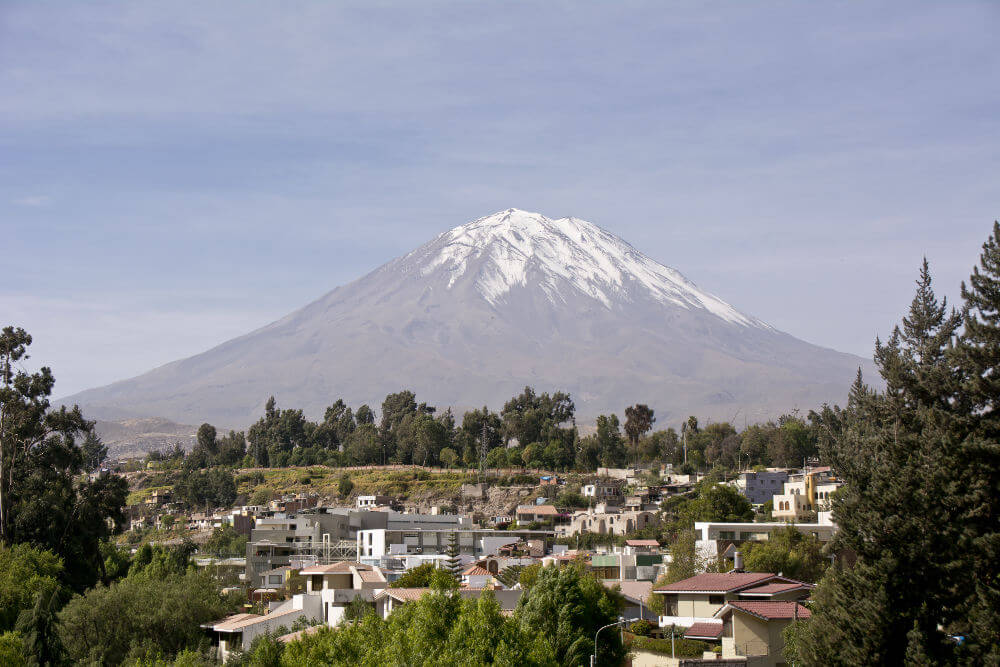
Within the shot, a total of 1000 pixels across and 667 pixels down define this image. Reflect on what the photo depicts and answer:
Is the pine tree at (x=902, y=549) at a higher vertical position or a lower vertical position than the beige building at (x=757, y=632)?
higher

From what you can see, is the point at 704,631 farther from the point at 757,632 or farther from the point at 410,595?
the point at 410,595

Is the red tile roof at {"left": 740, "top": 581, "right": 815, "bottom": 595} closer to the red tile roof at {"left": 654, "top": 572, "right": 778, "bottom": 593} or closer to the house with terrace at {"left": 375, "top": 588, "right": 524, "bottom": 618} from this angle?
the red tile roof at {"left": 654, "top": 572, "right": 778, "bottom": 593}

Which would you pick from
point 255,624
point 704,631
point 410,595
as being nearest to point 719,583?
point 704,631

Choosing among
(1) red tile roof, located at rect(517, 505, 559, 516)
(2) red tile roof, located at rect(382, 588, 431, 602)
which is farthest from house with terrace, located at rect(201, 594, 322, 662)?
(1) red tile roof, located at rect(517, 505, 559, 516)

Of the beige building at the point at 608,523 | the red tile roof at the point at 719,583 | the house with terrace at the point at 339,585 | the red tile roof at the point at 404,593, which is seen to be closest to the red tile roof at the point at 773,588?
the red tile roof at the point at 719,583

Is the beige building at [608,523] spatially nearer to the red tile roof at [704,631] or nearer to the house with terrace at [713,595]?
the house with terrace at [713,595]

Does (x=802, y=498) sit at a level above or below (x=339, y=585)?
above

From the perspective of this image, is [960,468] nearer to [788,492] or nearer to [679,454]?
[788,492]

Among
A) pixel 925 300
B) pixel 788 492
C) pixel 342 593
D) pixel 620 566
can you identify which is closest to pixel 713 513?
pixel 788 492

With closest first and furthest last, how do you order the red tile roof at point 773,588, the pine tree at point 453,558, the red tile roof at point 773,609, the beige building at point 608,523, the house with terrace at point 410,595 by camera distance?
the red tile roof at point 773,609
the red tile roof at point 773,588
the house with terrace at point 410,595
the pine tree at point 453,558
the beige building at point 608,523
